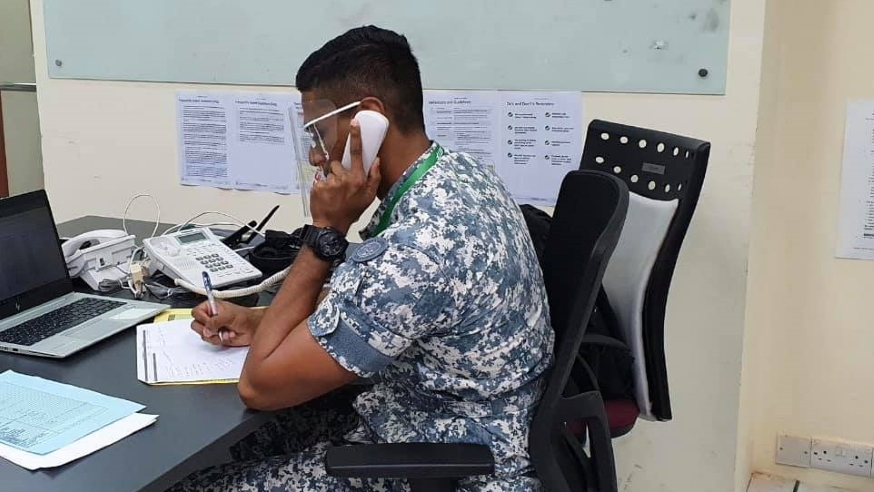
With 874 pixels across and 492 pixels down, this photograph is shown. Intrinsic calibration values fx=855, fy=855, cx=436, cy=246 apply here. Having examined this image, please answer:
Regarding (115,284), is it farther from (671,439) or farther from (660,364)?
(671,439)

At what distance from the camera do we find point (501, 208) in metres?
1.35

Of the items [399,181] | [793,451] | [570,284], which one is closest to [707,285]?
[793,451]

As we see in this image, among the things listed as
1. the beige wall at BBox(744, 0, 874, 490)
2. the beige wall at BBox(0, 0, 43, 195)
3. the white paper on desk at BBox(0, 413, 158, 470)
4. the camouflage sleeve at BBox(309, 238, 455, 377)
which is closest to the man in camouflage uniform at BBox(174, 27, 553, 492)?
the camouflage sleeve at BBox(309, 238, 455, 377)

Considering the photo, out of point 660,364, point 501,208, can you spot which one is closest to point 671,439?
point 660,364

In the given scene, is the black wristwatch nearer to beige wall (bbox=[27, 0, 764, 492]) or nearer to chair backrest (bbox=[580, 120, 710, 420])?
chair backrest (bbox=[580, 120, 710, 420])

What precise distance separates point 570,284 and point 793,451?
1475 mm

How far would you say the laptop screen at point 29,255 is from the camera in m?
1.62

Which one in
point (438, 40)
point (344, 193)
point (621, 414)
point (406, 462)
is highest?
point (438, 40)

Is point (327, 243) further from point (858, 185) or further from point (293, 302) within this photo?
point (858, 185)

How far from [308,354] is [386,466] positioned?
0.19 metres

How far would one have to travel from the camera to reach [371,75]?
4.53ft

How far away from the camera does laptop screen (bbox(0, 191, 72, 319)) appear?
162 centimetres

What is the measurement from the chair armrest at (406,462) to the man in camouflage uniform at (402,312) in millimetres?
88

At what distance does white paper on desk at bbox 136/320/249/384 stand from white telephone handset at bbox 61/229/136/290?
333 millimetres
